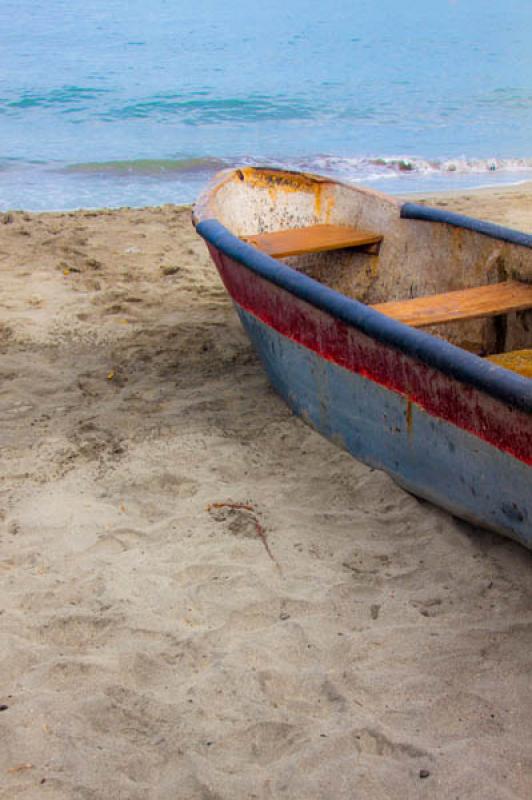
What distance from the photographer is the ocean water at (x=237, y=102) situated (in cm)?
1229

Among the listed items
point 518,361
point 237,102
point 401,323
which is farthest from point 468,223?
point 237,102

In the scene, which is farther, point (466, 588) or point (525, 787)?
point (466, 588)

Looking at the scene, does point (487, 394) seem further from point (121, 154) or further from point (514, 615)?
point (121, 154)

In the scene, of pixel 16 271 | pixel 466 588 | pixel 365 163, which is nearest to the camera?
pixel 466 588

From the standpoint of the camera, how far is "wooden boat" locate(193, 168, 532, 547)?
110 inches

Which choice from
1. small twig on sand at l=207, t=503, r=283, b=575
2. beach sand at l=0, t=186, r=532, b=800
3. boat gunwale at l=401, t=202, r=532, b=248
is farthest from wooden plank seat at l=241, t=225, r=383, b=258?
small twig on sand at l=207, t=503, r=283, b=575

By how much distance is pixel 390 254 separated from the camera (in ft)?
16.3

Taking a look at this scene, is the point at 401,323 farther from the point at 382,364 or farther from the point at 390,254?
the point at 390,254

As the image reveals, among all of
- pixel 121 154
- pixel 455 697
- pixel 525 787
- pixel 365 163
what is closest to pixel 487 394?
pixel 455 697

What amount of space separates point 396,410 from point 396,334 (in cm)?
34

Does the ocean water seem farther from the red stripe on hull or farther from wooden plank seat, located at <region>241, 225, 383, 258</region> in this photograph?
the red stripe on hull

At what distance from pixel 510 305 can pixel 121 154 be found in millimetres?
10598

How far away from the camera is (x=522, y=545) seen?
2.91 meters

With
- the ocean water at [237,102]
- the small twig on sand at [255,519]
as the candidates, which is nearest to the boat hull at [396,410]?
the small twig on sand at [255,519]
